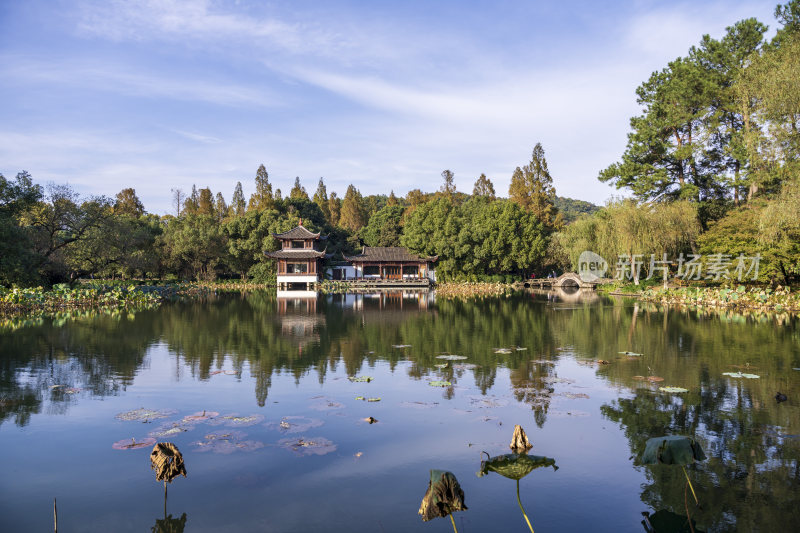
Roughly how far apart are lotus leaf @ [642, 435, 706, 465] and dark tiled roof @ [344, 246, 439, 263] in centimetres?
4200

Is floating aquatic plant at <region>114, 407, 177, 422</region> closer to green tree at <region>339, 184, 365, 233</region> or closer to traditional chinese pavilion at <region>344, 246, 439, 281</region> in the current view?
traditional chinese pavilion at <region>344, 246, 439, 281</region>

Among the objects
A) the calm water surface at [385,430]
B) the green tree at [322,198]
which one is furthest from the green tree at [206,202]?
the calm water surface at [385,430]

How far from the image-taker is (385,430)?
696 centimetres

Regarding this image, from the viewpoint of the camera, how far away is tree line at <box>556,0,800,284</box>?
68.9ft

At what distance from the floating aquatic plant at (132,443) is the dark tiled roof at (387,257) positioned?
40425mm

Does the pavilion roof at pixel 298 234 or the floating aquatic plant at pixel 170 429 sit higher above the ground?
the pavilion roof at pixel 298 234

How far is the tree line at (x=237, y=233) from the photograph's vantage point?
28.2 m

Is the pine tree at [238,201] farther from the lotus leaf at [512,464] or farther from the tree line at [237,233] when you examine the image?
the lotus leaf at [512,464]

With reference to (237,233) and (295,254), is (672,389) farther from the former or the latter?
(237,233)

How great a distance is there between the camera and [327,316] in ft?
71.7

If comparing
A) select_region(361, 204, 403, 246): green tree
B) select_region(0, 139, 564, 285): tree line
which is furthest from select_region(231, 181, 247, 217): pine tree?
select_region(361, 204, 403, 246): green tree

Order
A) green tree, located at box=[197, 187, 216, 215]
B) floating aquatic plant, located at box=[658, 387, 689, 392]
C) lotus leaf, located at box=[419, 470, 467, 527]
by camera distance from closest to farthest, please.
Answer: lotus leaf, located at box=[419, 470, 467, 527] → floating aquatic plant, located at box=[658, 387, 689, 392] → green tree, located at box=[197, 187, 216, 215]

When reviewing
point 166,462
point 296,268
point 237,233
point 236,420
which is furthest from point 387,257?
point 166,462

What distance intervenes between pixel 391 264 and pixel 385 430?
Result: 40894mm
